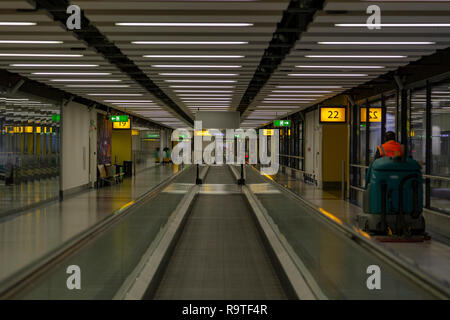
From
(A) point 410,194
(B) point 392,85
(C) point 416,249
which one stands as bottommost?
(C) point 416,249

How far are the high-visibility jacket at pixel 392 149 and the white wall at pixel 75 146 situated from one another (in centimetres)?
1080

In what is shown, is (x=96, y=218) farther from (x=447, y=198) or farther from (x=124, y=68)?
(x=447, y=198)

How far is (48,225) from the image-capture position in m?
10.4

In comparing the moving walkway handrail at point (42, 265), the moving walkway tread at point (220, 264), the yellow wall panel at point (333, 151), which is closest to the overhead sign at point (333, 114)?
the moving walkway tread at point (220, 264)

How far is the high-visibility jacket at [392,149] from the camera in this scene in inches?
341

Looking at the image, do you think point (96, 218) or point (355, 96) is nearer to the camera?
point (96, 218)

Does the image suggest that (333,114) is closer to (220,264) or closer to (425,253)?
(425,253)

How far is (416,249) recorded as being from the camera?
321 inches

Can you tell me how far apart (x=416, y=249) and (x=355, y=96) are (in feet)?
26.4

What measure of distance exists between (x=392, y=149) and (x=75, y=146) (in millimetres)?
12214

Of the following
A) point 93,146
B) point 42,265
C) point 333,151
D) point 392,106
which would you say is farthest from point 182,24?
point 392,106

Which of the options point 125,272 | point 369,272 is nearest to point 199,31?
point 125,272

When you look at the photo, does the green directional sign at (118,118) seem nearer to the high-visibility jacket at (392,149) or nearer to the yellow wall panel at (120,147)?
the yellow wall panel at (120,147)

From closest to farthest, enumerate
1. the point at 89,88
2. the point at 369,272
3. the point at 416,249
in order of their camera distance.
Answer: the point at 369,272, the point at 416,249, the point at 89,88
